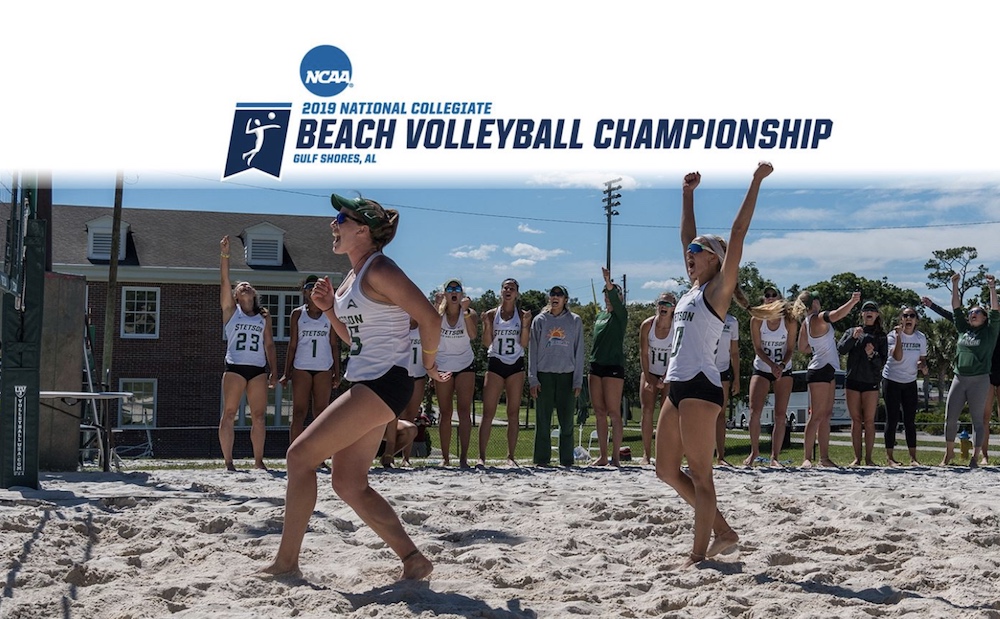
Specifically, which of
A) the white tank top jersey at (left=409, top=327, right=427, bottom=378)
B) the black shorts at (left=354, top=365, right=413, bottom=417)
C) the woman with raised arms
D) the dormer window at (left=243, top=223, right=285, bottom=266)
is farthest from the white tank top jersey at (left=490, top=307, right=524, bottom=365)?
the dormer window at (left=243, top=223, right=285, bottom=266)

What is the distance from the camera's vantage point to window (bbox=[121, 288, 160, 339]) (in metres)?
30.9

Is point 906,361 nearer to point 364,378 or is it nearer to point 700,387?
point 700,387

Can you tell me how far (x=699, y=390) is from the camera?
5020mm

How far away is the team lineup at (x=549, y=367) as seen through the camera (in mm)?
4516

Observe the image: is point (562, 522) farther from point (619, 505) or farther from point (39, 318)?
point (39, 318)

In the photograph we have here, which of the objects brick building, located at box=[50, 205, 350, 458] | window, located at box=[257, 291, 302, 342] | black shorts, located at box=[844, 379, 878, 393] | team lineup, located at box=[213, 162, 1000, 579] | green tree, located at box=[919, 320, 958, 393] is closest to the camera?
team lineup, located at box=[213, 162, 1000, 579]

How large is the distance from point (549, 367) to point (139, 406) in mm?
23621

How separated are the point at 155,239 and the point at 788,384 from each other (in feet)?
89.7

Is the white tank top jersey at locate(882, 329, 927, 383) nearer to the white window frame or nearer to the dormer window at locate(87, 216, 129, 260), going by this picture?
the white window frame

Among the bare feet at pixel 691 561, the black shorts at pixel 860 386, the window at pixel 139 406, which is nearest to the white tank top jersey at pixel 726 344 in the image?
the black shorts at pixel 860 386

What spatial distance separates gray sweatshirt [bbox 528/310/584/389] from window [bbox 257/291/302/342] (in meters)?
21.2

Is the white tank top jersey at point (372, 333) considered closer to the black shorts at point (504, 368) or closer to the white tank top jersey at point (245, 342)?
the white tank top jersey at point (245, 342)

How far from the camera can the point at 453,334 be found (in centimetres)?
1007

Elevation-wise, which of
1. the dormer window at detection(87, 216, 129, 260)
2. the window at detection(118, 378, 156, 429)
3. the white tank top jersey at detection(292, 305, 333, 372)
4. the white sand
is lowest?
the window at detection(118, 378, 156, 429)
